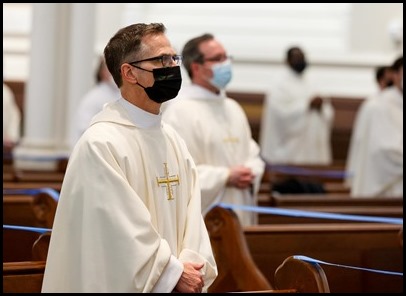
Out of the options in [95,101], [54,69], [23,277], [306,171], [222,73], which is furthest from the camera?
[306,171]

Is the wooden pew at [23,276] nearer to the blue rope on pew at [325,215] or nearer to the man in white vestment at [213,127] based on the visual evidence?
the man in white vestment at [213,127]

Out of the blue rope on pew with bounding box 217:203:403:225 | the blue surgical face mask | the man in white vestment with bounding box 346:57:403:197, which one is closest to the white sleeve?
the blue surgical face mask

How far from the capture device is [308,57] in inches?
594

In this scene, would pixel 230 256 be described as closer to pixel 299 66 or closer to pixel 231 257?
pixel 231 257

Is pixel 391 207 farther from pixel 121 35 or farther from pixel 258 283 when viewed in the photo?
pixel 121 35

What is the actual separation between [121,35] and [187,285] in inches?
40.1

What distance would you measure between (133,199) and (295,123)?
32.6ft

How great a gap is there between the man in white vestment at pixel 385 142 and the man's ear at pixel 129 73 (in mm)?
5605

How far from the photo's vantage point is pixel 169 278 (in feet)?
12.6

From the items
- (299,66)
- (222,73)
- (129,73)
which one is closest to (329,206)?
(222,73)

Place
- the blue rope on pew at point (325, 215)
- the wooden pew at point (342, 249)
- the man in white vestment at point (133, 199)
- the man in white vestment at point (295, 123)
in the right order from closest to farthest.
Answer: the man in white vestment at point (133, 199), the wooden pew at point (342, 249), the blue rope on pew at point (325, 215), the man in white vestment at point (295, 123)

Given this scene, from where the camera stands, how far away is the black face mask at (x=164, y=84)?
4.03 meters

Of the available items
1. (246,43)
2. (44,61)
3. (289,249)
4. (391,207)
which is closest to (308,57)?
(246,43)

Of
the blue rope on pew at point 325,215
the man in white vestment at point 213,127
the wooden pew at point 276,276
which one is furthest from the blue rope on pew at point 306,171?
the wooden pew at point 276,276
